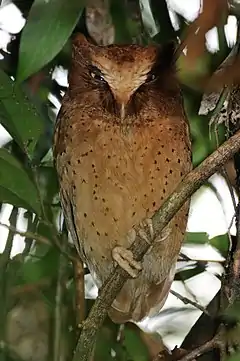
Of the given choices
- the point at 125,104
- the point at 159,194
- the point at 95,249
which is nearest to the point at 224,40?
the point at 125,104

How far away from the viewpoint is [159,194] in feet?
3.69

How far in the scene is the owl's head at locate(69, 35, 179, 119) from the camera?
3.20ft

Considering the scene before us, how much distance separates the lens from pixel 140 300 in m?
1.28

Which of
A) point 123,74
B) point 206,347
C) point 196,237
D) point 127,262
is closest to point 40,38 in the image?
point 123,74

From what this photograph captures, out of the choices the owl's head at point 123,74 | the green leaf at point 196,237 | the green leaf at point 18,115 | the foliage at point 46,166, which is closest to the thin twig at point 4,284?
the foliage at point 46,166

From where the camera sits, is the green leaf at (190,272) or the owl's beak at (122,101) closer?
the owl's beak at (122,101)

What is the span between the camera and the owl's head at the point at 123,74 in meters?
0.97

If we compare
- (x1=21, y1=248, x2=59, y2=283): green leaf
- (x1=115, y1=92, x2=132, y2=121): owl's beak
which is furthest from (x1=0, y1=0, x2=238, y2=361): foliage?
(x1=115, y1=92, x2=132, y2=121): owl's beak

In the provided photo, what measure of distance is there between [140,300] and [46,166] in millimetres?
276

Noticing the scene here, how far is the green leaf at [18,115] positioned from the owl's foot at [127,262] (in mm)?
171

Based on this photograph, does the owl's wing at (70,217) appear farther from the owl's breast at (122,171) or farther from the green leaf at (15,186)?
the green leaf at (15,186)

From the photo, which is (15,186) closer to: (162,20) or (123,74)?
(123,74)

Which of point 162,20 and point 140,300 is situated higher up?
point 162,20

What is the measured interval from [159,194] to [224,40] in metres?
0.27
